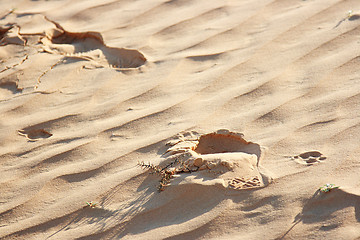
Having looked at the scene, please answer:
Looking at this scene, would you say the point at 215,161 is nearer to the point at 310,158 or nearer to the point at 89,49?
the point at 310,158

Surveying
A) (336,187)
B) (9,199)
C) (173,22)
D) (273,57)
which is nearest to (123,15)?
(173,22)

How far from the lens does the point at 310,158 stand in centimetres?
200

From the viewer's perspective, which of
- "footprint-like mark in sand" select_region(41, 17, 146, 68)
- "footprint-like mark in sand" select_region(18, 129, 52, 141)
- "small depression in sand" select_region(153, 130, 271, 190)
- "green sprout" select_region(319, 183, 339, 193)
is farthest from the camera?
"footprint-like mark in sand" select_region(41, 17, 146, 68)

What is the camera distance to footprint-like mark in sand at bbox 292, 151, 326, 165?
198cm

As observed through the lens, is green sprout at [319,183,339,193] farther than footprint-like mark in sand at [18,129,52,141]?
No

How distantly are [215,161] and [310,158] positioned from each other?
1.28ft

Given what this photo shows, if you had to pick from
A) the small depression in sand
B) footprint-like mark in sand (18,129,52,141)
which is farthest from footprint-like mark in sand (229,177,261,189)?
footprint-like mark in sand (18,129,52,141)

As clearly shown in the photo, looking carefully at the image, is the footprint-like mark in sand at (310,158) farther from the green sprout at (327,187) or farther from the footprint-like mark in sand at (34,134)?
the footprint-like mark in sand at (34,134)

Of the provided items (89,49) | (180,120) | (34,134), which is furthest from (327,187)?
(89,49)

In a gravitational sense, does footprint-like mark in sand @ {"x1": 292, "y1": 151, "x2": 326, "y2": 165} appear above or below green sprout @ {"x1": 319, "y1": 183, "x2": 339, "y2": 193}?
above

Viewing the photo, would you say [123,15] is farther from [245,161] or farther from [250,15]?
[245,161]

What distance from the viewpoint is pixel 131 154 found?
7.06 ft

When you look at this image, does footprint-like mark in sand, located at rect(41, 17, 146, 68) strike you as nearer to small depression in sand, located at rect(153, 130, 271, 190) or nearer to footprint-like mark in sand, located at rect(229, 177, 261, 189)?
small depression in sand, located at rect(153, 130, 271, 190)

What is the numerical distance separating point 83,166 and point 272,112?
2.97 ft
